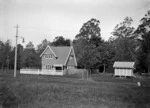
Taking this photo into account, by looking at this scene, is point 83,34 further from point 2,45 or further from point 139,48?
point 2,45

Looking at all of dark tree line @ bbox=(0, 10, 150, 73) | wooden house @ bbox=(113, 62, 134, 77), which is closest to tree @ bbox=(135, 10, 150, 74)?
dark tree line @ bbox=(0, 10, 150, 73)

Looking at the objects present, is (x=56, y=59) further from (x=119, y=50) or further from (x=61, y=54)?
(x=119, y=50)

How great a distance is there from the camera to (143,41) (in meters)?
39.4

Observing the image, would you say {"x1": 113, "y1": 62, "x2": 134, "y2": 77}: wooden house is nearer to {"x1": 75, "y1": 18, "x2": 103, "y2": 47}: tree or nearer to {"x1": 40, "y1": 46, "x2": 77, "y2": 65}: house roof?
{"x1": 40, "y1": 46, "x2": 77, "y2": 65}: house roof

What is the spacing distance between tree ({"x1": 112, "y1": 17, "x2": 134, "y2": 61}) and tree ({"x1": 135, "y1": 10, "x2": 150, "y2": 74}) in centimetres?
211

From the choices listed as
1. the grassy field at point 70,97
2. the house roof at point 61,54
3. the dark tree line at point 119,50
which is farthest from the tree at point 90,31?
the grassy field at point 70,97

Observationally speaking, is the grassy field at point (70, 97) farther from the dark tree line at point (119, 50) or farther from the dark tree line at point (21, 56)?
the dark tree line at point (21, 56)

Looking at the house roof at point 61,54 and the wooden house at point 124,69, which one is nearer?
the wooden house at point 124,69

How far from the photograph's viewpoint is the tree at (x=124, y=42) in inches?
1599

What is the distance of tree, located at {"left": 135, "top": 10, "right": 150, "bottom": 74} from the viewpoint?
3725 cm

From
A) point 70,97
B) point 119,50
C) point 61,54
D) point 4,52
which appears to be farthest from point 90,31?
point 70,97

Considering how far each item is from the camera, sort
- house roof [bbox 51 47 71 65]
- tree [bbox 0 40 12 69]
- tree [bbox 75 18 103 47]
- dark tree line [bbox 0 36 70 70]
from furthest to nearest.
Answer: tree [bbox 75 18 103 47] → dark tree line [bbox 0 36 70 70] → tree [bbox 0 40 12 69] → house roof [bbox 51 47 71 65]

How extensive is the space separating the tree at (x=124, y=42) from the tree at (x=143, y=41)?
83.2 inches

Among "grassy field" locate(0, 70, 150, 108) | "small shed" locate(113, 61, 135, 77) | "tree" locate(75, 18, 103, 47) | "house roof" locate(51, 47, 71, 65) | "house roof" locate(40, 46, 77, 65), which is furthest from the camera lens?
"tree" locate(75, 18, 103, 47)
